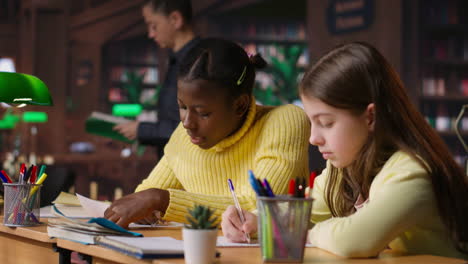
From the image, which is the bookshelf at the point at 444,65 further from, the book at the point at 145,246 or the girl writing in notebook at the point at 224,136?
the book at the point at 145,246

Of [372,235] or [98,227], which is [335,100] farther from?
[98,227]

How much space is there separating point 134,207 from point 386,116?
62 cm

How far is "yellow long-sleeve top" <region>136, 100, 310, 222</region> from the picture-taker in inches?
70.9

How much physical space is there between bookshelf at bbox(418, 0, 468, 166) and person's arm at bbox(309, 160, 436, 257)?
20.8 ft

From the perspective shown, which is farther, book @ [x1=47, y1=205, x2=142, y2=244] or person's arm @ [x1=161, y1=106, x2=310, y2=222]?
person's arm @ [x1=161, y1=106, x2=310, y2=222]

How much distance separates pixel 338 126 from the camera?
1.34 m

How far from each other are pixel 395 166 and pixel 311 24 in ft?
23.0

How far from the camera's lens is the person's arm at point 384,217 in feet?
3.99

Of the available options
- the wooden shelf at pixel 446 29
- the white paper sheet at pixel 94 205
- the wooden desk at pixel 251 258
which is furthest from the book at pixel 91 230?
the wooden shelf at pixel 446 29

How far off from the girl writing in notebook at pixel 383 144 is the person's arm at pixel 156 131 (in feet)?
4.95

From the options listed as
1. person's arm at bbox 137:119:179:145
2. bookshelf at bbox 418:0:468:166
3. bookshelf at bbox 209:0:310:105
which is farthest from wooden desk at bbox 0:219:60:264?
bookshelf at bbox 209:0:310:105

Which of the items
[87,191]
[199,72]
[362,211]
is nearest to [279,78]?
[87,191]

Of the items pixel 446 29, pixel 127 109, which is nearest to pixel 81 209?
pixel 446 29

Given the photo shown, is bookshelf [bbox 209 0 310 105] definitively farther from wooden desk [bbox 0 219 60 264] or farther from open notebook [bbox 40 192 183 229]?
wooden desk [bbox 0 219 60 264]
